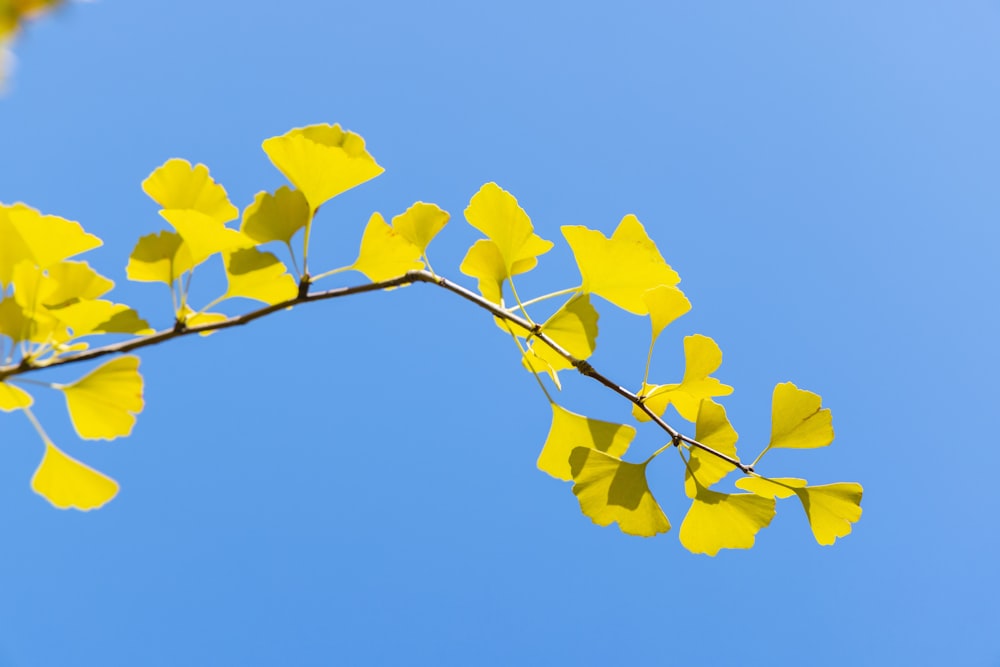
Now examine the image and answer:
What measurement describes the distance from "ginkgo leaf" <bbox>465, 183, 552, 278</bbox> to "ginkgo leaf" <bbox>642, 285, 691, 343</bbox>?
0.50ft

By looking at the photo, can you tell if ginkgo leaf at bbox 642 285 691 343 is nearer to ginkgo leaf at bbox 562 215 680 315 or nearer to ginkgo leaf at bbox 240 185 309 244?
ginkgo leaf at bbox 562 215 680 315

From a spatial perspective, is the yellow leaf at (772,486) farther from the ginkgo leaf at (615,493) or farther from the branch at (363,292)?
the ginkgo leaf at (615,493)

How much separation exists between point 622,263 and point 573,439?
0.26 meters

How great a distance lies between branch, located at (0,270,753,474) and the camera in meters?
0.64

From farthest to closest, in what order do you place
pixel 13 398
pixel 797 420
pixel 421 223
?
pixel 797 420 < pixel 421 223 < pixel 13 398

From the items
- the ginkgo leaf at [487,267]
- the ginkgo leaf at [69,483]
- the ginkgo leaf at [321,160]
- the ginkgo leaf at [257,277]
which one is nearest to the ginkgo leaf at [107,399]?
the ginkgo leaf at [69,483]

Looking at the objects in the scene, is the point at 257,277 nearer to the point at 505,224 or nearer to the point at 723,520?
the point at 505,224

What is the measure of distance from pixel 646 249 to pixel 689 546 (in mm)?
406

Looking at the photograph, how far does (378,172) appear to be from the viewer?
747mm

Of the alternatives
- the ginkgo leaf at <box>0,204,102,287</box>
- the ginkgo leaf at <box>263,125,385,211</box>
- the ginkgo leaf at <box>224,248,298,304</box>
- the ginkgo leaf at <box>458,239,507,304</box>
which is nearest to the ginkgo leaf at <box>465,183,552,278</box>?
the ginkgo leaf at <box>458,239,507,304</box>

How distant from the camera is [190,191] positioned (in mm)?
755

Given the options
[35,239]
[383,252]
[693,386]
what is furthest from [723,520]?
[35,239]

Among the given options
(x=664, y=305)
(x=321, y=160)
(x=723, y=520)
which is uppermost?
(x=321, y=160)

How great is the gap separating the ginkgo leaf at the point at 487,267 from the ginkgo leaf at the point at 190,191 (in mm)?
295
